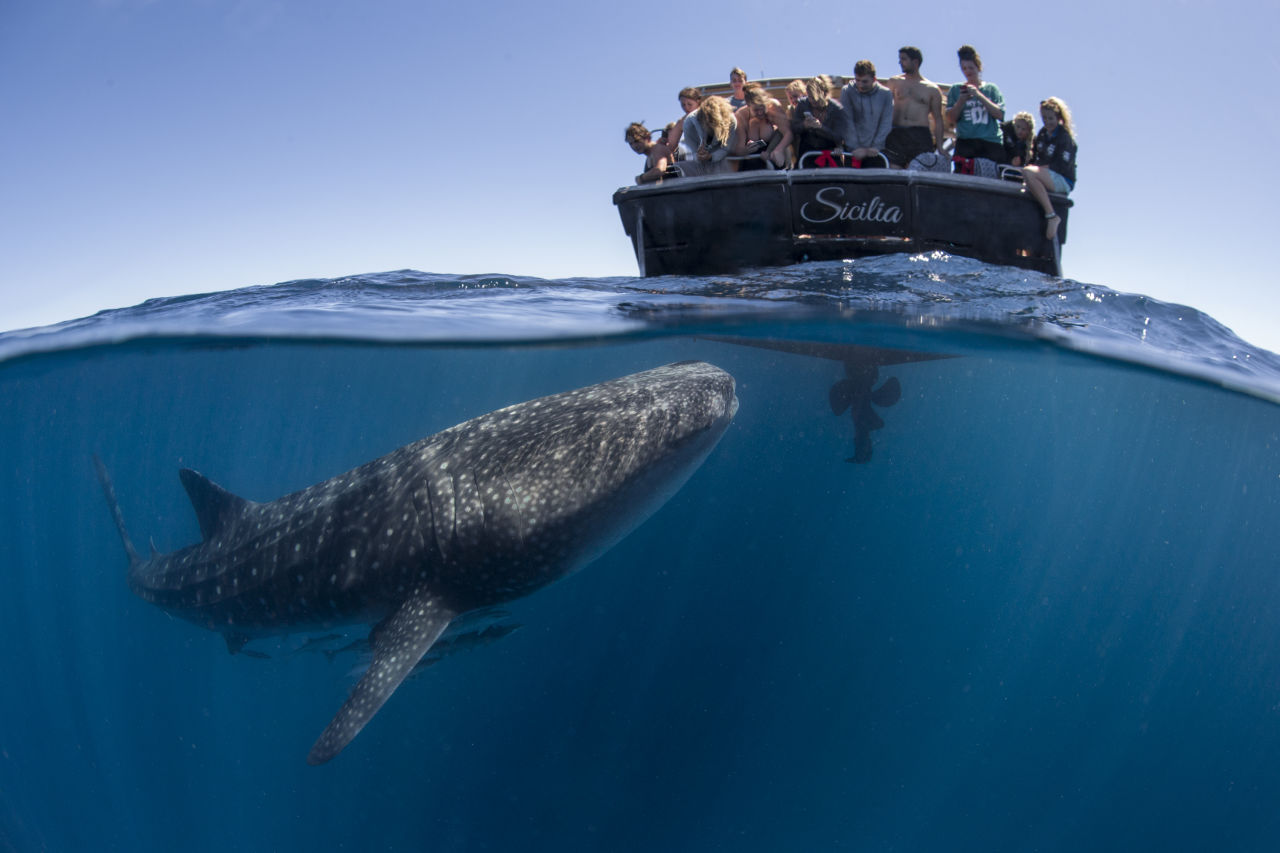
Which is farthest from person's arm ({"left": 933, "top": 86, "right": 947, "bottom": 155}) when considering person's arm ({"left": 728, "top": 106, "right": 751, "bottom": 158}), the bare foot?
person's arm ({"left": 728, "top": 106, "right": 751, "bottom": 158})

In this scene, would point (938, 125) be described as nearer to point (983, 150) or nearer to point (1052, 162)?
point (983, 150)

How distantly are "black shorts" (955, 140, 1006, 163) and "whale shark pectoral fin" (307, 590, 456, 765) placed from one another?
8724mm

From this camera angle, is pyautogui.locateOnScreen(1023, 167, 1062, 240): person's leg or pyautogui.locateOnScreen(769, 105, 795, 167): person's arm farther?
pyautogui.locateOnScreen(769, 105, 795, 167): person's arm

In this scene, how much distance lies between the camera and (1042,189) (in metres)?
8.49

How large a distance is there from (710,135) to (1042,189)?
14.4 feet

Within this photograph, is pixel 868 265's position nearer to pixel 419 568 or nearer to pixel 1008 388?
pixel 419 568

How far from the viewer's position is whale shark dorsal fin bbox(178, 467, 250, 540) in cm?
564

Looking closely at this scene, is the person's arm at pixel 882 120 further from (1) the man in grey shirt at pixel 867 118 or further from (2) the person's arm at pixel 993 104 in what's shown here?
(2) the person's arm at pixel 993 104

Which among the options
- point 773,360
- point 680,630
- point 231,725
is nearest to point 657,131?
point 773,360

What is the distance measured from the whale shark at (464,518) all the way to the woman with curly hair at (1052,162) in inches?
243

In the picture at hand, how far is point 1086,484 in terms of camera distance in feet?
147

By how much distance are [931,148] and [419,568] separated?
8.57m

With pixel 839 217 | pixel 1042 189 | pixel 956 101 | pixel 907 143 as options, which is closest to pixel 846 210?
pixel 839 217

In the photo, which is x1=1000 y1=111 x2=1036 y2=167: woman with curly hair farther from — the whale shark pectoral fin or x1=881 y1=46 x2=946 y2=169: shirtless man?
the whale shark pectoral fin
